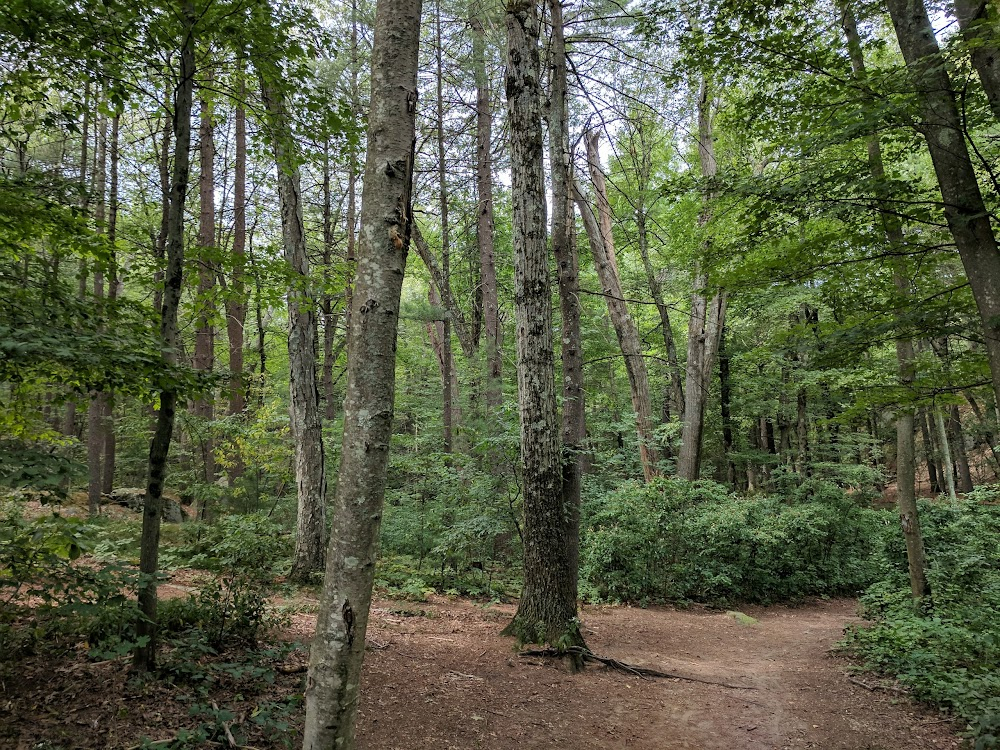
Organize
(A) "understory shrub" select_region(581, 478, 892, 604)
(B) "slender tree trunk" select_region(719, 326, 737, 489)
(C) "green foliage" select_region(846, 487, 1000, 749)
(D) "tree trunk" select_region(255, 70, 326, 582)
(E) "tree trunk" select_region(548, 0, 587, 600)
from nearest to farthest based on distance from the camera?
(C) "green foliage" select_region(846, 487, 1000, 749) < (E) "tree trunk" select_region(548, 0, 587, 600) < (D) "tree trunk" select_region(255, 70, 326, 582) < (A) "understory shrub" select_region(581, 478, 892, 604) < (B) "slender tree trunk" select_region(719, 326, 737, 489)

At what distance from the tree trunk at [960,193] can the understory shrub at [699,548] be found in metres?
6.51

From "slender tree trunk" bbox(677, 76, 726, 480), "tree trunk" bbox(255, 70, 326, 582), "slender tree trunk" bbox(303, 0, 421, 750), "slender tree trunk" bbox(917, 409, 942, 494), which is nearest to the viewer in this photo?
"slender tree trunk" bbox(303, 0, 421, 750)

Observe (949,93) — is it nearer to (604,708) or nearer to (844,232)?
(844,232)

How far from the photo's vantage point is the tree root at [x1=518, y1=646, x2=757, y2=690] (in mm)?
5652

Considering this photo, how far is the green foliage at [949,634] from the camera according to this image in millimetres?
4805

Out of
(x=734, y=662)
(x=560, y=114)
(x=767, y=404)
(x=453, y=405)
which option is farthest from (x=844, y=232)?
(x=767, y=404)

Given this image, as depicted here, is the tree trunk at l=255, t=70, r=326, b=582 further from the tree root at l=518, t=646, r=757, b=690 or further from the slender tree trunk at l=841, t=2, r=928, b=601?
the slender tree trunk at l=841, t=2, r=928, b=601

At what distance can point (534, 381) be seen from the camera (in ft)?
19.8

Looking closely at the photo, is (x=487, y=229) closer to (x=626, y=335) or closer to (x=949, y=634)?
(x=626, y=335)

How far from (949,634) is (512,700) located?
5091mm

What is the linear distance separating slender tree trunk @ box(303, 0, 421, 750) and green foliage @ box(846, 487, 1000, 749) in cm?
468

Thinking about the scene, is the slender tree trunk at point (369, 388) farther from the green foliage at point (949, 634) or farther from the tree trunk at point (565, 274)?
the green foliage at point (949, 634)

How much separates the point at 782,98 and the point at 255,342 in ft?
71.9

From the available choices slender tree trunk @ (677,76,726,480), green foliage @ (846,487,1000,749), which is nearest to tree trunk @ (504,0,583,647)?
green foliage @ (846,487,1000,749)
